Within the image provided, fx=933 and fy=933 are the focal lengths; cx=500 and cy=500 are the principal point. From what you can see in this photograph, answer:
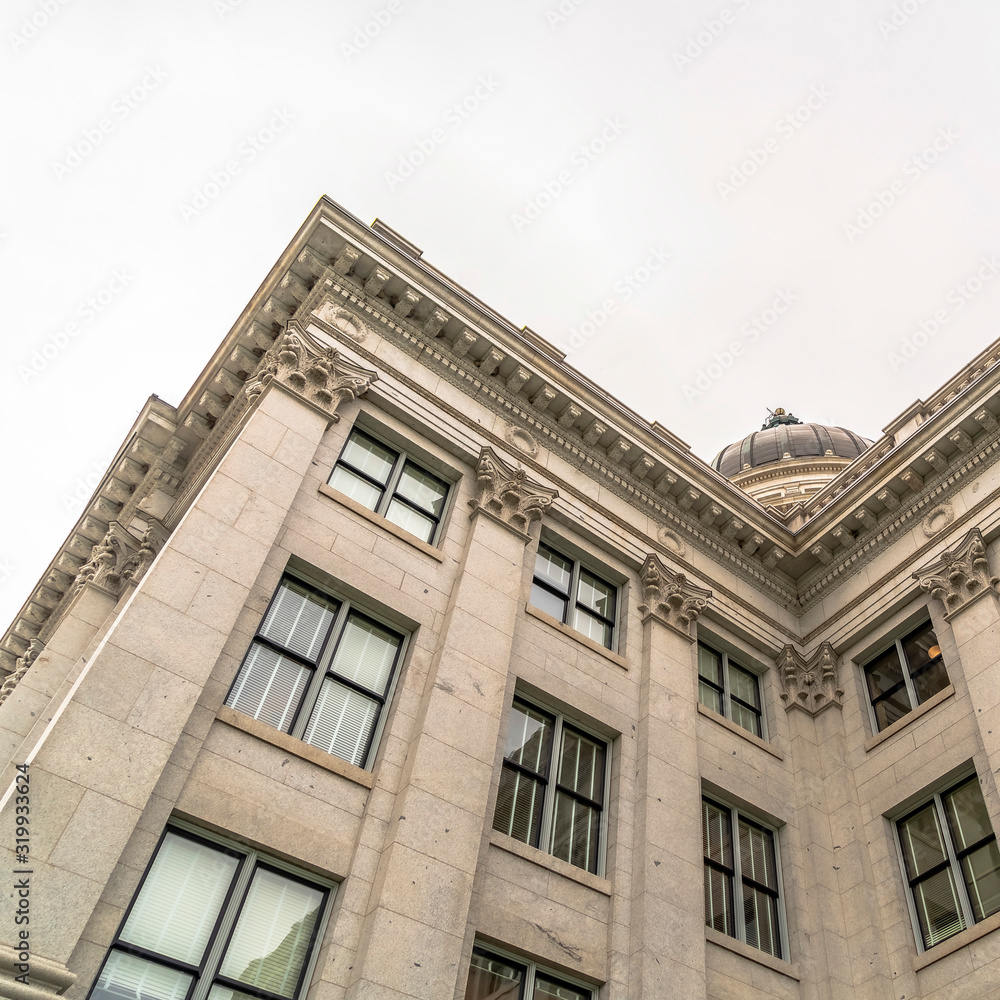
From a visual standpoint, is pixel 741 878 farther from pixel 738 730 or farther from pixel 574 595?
pixel 574 595

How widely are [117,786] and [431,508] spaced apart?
29.2ft

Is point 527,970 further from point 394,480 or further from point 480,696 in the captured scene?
point 394,480

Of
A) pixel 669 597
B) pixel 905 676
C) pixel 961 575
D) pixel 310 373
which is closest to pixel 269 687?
pixel 310 373

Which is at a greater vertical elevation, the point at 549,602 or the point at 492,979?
the point at 549,602

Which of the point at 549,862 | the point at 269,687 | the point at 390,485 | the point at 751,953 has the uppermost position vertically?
the point at 390,485

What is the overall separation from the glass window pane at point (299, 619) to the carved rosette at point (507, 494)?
14.0 ft

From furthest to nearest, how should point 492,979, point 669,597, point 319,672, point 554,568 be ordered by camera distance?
point 669,597 → point 554,568 → point 319,672 → point 492,979

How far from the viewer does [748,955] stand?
15594 millimetres

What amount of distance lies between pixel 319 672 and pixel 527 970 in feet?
17.3

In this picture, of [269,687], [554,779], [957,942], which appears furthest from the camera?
[554,779]

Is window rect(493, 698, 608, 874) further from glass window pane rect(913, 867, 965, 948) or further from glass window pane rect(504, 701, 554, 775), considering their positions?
glass window pane rect(913, 867, 965, 948)

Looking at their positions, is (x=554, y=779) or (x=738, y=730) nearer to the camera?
(x=554, y=779)

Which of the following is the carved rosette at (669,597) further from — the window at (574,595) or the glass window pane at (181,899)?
the glass window pane at (181,899)

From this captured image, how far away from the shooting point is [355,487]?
57.9 feet
